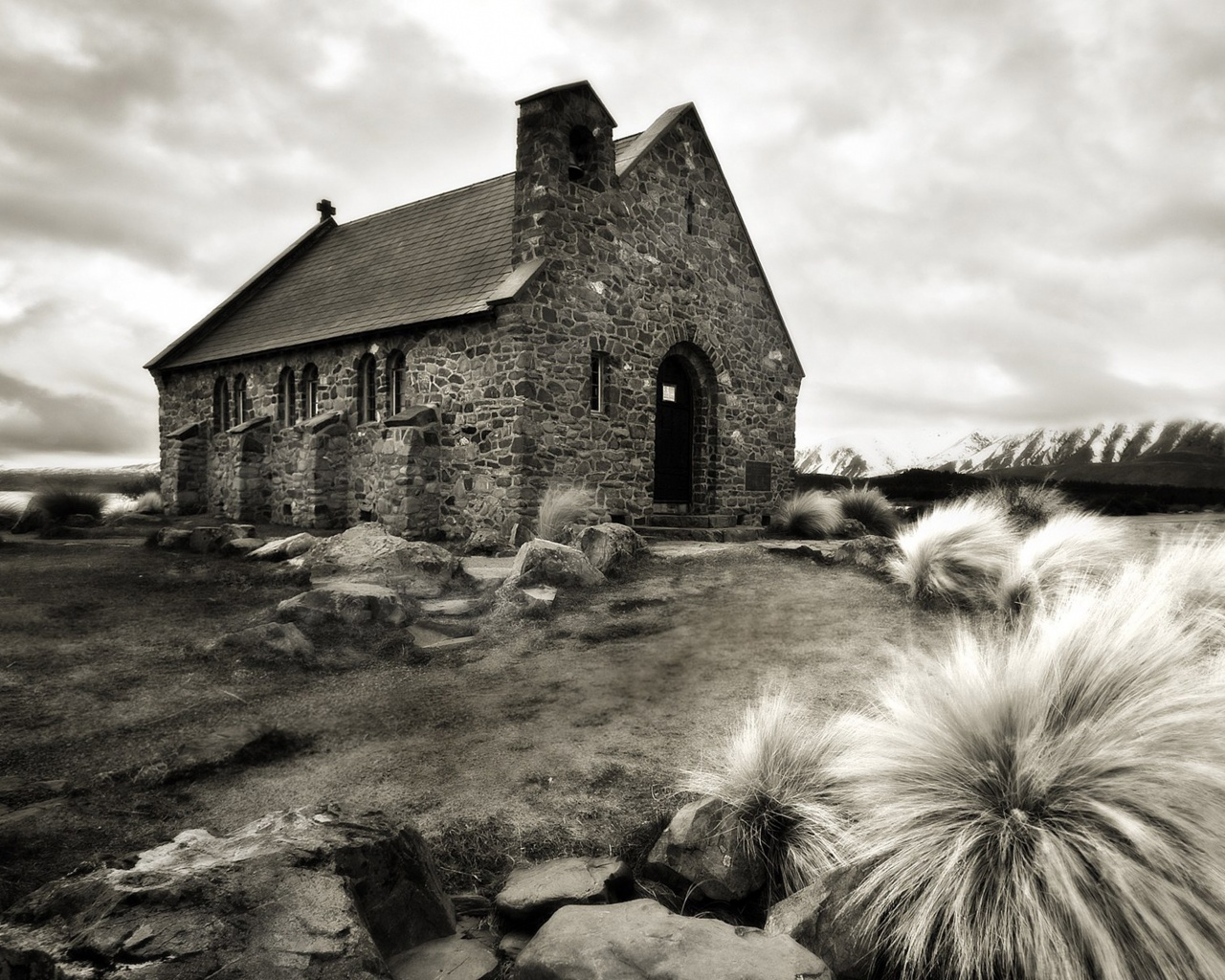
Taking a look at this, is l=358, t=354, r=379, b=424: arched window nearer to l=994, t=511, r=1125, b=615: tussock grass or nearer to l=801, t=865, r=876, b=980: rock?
l=994, t=511, r=1125, b=615: tussock grass

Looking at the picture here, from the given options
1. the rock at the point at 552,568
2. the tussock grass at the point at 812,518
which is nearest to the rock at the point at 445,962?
the rock at the point at 552,568

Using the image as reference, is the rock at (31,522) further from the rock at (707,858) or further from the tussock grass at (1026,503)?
the tussock grass at (1026,503)

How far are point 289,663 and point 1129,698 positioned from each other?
240 inches

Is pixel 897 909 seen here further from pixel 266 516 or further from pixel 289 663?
pixel 266 516

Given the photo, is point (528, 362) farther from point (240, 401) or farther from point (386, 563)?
point (240, 401)

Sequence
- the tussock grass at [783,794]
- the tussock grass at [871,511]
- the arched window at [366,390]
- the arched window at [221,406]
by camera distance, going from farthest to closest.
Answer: the arched window at [221,406], the arched window at [366,390], the tussock grass at [871,511], the tussock grass at [783,794]

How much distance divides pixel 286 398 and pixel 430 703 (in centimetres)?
1472

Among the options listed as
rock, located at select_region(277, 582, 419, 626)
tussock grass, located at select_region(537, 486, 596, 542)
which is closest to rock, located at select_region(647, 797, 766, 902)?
rock, located at select_region(277, 582, 419, 626)

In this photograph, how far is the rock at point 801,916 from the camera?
2.90 m

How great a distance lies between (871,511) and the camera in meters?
16.2

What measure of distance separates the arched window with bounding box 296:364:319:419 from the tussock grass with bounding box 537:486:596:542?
24.7ft

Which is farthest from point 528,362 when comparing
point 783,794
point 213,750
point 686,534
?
point 783,794

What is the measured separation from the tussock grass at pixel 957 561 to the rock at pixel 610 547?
3385mm

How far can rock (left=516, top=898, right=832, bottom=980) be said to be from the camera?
250cm
